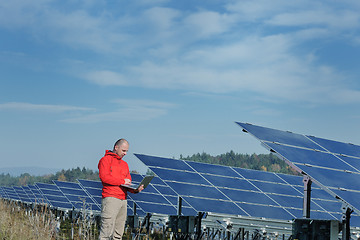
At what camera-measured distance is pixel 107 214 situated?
31.2ft

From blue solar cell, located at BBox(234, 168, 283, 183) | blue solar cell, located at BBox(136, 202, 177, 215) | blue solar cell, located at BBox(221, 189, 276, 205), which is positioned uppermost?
blue solar cell, located at BBox(234, 168, 283, 183)

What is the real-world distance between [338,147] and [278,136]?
8.06ft

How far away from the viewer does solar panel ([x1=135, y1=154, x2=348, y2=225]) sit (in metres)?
15.6

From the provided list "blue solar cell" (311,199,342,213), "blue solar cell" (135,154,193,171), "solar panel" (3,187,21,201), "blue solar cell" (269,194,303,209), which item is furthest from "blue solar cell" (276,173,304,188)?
"solar panel" (3,187,21,201)

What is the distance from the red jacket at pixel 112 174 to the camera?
31.1 ft

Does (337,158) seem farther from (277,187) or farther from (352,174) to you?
(277,187)

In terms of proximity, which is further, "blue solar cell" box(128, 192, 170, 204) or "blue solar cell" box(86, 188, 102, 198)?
"blue solar cell" box(86, 188, 102, 198)

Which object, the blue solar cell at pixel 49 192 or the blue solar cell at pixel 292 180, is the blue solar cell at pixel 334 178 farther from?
the blue solar cell at pixel 49 192

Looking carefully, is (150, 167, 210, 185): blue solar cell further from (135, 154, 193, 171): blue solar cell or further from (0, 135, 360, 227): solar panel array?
(135, 154, 193, 171): blue solar cell

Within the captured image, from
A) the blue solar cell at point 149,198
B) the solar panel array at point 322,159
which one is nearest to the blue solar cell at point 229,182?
the solar panel array at point 322,159

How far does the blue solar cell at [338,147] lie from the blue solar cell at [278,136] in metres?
0.40

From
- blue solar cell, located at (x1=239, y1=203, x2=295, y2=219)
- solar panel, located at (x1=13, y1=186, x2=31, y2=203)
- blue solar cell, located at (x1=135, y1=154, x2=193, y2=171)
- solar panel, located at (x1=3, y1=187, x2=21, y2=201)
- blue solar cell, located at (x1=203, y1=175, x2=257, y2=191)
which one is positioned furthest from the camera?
solar panel, located at (x1=3, y1=187, x2=21, y2=201)

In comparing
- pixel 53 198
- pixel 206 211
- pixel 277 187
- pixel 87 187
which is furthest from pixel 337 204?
pixel 53 198

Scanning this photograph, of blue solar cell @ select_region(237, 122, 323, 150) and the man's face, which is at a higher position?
blue solar cell @ select_region(237, 122, 323, 150)
